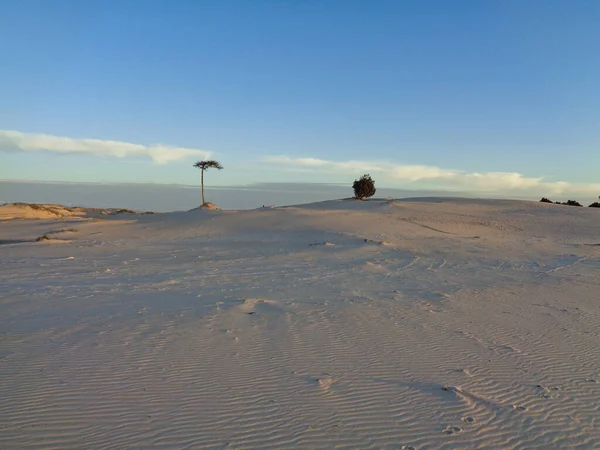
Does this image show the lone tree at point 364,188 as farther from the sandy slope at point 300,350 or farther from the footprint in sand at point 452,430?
the footprint in sand at point 452,430

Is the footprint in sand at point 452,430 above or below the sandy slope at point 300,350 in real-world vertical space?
below

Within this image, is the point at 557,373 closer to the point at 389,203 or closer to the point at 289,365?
the point at 289,365

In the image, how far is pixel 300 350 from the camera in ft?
22.5

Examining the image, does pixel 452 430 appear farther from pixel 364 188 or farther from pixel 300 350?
→ pixel 364 188

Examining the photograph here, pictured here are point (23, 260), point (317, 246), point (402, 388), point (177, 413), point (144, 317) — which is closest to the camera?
point (177, 413)

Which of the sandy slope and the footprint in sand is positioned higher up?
the sandy slope

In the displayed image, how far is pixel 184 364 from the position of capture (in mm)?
6145

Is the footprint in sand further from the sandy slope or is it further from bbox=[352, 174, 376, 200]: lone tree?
bbox=[352, 174, 376, 200]: lone tree

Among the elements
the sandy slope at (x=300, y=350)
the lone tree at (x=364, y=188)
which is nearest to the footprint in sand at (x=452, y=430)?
the sandy slope at (x=300, y=350)

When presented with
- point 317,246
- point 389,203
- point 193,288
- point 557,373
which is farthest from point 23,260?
point 389,203

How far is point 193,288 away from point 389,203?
2124 centimetres

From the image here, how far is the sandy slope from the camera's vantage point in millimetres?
4551

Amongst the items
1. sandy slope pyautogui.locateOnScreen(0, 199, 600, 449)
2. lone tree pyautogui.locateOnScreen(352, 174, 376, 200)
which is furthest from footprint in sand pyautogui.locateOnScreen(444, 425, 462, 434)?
lone tree pyautogui.locateOnScreen(352, 174, 376, 200)

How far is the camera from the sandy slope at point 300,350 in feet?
14.9
